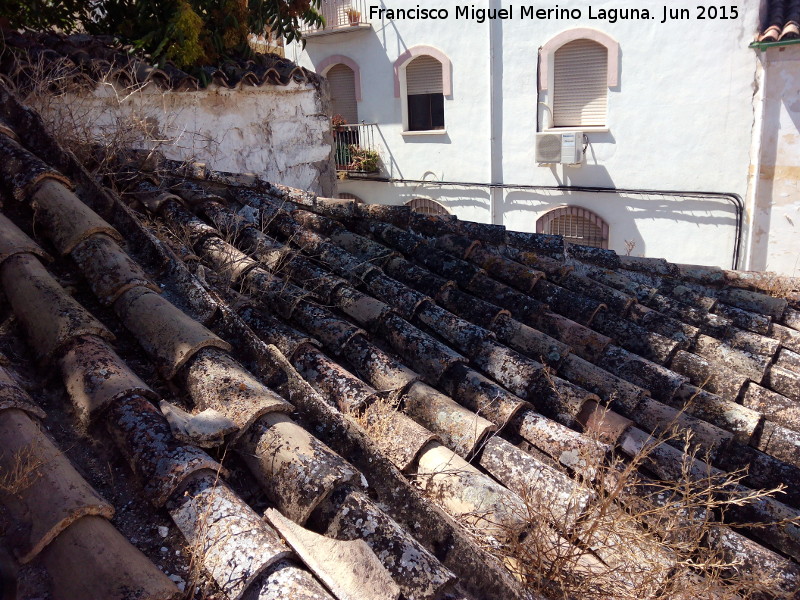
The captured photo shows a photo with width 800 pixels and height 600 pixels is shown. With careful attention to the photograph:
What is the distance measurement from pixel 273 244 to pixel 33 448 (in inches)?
91.8

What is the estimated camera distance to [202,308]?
2.79m

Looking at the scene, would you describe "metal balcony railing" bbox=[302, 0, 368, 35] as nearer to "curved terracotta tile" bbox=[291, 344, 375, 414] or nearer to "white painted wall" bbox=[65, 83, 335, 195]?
"white painted wall" bbox=[65, 83, 335, 195]

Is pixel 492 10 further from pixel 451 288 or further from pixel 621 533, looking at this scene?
pixel 621 533

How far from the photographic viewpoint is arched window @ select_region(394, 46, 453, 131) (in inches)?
568

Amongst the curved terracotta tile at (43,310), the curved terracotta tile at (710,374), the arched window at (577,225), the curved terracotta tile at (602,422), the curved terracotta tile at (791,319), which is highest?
the curved terracotta tile at (43,310)

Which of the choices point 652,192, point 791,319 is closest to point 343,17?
point 652,192

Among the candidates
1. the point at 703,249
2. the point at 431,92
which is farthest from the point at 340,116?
the point at 703,249

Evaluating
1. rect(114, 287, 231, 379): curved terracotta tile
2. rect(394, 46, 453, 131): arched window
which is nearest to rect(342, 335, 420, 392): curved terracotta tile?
rect(114, 287, 231, 379): curved terracotta tile

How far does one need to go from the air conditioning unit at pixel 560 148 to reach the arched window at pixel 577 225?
47.8 inches

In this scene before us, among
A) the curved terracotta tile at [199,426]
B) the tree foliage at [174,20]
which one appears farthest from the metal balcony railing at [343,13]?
the curved terracotta tile at [199,426]

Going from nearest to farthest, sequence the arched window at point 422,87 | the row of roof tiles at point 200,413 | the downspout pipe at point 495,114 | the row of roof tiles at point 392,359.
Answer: the row of roof tiles at point 200,413 < the row of roof tiles at point 392,359 < the downspout pipe at point 495,114 < the arched window at point 422,87

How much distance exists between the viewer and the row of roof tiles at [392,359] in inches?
77.6

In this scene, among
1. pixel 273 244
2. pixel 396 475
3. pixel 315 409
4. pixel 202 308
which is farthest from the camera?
pixel 273 244

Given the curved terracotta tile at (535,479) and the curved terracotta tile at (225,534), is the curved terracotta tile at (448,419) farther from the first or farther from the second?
the curved terracotta tile at (225,534)
